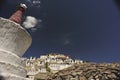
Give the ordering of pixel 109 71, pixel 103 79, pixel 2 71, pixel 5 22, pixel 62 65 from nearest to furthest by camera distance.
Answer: pixel 2 71
pixel 5 22
pixel 103 79
pixel 109 71
pixel 62 65

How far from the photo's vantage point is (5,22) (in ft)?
17.9

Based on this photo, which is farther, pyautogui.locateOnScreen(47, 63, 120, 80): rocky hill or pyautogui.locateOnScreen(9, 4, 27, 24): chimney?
pyautogui.locateOnScreen(47, 63, 120, 80): rocky hill

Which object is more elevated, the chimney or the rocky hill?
the rocky hill

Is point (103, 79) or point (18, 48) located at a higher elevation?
point (103, 79)

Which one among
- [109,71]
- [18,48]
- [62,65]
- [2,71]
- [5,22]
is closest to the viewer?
[2,71]

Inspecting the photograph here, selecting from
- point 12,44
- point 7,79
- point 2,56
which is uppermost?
point 12,44

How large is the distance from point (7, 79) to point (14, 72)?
29cm

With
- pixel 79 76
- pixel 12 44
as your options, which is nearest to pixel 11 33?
pixel 12 44

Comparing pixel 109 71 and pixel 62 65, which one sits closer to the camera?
pixel 109 71

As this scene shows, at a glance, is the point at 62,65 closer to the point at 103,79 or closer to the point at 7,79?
the point at 103,79

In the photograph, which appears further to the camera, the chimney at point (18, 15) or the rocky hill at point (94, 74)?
the rocky hill at point (94, 74)

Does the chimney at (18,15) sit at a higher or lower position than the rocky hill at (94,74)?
lower

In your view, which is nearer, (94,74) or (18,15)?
(18,15)

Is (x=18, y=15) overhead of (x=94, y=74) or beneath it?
beneath
